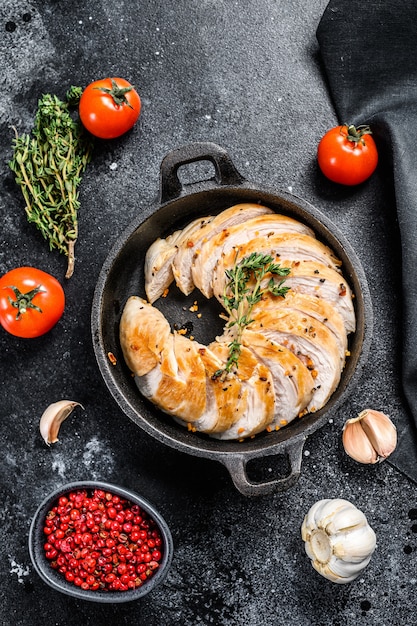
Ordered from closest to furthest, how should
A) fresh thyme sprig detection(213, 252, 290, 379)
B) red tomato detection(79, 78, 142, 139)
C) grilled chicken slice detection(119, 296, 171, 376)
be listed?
fresh thyme sprig detection(213, 252, 290, 379) < grilled chicken slice detection(119, 296, 171, 376) < red tomato detection(79, 78, 142, 139)

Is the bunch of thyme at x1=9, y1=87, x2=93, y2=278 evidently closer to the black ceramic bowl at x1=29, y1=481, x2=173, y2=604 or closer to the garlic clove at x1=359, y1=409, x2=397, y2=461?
the black ceramic bowl at x1=29, y1=481, x2=173, y2=604

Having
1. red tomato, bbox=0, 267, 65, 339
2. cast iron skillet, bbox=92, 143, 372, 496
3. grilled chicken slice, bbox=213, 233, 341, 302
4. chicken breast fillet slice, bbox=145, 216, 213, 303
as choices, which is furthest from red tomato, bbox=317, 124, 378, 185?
red tomato, bbox=0, 267, 65, 339

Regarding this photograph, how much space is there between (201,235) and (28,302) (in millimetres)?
682

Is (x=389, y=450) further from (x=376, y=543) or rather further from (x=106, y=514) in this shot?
(x=106, y=514)

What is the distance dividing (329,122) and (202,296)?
90cm

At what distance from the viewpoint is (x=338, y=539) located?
2.82 metres

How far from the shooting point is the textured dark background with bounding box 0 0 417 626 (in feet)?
9.91

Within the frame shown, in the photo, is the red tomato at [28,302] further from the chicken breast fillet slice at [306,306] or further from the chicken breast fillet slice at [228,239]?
the chicken breast fillet slice at [306,306]

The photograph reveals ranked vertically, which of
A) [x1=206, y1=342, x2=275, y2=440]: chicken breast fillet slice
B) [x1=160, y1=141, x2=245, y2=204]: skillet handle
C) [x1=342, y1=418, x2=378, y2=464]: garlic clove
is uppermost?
[x1=160, y1=141, x2=245, y2=204]: skillet handle

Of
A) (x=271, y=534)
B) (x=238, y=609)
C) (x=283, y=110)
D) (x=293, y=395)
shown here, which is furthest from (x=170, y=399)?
(x=283, y=110)

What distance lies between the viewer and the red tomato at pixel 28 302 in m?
2.85

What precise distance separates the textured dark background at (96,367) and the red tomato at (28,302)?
0.17 metres

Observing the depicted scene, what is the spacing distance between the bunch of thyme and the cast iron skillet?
0.89 feet

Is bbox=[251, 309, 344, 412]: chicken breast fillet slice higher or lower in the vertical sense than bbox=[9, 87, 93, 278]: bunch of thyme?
lower
